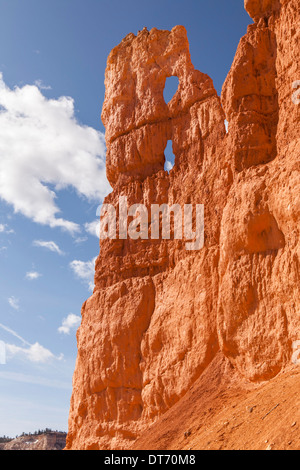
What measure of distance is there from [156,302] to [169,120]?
6833 mm

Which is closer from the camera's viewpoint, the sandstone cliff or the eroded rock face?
the eroded rock face

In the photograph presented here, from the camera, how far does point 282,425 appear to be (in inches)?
389

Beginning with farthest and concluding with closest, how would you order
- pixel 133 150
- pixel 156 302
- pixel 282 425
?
pixel 133 150, pixel 156 302, pixel 282 425

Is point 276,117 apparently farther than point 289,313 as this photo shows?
Yes

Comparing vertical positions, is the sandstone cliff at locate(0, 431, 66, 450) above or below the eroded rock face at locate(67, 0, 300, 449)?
below

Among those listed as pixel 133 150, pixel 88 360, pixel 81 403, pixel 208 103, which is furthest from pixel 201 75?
pixel 81 403

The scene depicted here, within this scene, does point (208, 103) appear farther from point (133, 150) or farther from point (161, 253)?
point (161, 253)

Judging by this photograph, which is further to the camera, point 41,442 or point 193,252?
point 41,442

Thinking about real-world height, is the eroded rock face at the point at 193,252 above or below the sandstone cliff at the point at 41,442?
above

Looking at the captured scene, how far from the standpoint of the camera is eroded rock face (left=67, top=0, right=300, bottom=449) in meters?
14.2

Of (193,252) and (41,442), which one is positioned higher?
(193,252)

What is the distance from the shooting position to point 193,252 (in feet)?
57.4

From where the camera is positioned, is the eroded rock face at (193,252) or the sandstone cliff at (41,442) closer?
the eroded rock face at (193,252)

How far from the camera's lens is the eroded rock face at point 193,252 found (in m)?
14.2
